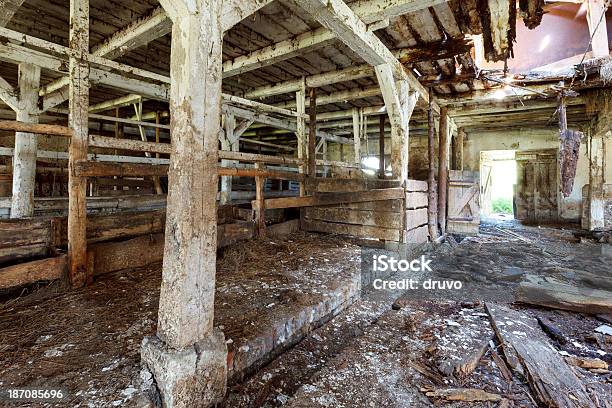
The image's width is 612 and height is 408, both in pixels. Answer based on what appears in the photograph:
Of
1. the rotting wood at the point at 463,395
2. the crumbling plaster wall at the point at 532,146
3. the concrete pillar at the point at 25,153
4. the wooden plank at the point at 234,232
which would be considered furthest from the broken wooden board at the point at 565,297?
the crumbling plaster wall at the point at 532,146

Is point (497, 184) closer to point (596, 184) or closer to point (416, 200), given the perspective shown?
point (596, 184)

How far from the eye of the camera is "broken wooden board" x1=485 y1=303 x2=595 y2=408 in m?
1.73

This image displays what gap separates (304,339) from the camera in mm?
2301

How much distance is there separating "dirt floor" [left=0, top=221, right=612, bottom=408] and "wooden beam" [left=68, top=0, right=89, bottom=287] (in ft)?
0.93

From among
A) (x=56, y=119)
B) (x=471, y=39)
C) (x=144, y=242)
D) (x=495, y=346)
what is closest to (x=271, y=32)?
(x=471, y=39)

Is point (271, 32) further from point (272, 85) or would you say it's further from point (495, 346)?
point (495, 346)

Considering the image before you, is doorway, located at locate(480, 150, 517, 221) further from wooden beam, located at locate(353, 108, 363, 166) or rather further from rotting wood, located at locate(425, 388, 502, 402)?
rotting wood, located at locate(425, 388, 502, 402)

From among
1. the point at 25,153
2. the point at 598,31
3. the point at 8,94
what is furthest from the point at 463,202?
the point at 8,94

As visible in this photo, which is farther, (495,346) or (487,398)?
A: (495,346)

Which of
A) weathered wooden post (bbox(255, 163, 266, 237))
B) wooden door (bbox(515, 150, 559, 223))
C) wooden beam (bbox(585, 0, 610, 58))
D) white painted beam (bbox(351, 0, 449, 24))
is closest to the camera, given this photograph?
white painted beam (bbox(351, 0, 449, 24))

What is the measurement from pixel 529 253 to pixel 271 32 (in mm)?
6085

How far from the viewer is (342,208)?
16.6 ft

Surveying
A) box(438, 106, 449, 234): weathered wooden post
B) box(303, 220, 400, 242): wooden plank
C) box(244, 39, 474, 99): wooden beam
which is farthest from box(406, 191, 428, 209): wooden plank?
box(244, 39, 474, 99): wooden beam

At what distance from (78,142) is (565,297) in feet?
17.0
